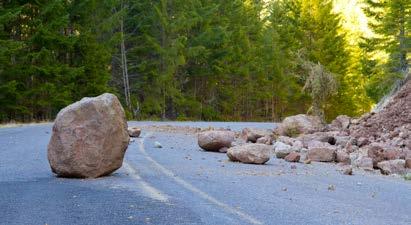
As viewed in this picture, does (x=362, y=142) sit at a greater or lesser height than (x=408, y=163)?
greater

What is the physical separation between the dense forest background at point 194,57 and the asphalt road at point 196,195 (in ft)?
55.7

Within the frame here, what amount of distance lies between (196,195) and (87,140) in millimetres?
2501

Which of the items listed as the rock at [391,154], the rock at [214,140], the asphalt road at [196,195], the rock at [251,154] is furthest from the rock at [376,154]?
the rock at [214,140]

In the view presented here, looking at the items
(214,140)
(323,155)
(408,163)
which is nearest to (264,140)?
(214,140)

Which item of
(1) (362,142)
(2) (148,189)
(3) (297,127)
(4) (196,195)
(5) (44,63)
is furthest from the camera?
(5) (44,63)

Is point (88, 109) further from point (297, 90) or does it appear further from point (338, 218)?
point (297, 90)

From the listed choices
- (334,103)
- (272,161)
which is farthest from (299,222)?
(334,103)

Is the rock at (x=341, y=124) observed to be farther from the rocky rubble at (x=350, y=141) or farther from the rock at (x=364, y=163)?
the rock at (x=364, y=163)

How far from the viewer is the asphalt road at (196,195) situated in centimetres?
673

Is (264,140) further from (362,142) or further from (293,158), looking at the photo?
(293,158)

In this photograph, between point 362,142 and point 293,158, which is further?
point 362,142

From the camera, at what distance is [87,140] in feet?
31.6

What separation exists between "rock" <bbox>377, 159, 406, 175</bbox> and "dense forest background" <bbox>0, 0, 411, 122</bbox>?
58.8 ft

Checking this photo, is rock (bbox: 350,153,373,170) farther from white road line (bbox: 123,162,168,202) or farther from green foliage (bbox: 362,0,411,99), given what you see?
green foliage (bbox: 362,0,411,99)
